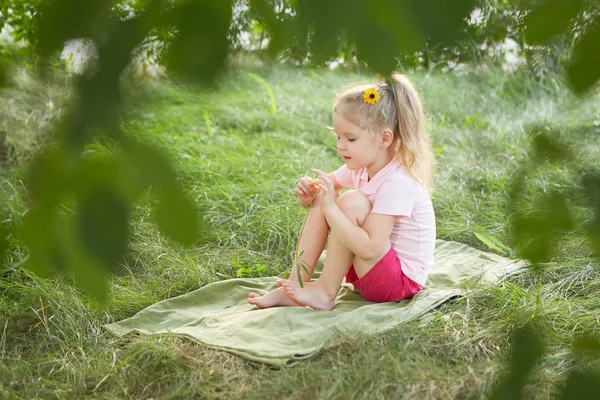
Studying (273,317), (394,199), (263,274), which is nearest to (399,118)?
(394,199)

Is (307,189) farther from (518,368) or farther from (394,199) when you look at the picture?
(518,368)

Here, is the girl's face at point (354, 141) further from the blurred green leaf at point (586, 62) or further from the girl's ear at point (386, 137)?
the blurred green leaf at point (586, 62)

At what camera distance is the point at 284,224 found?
3482 mm

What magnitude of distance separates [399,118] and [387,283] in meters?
0.59

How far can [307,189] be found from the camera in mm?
2508

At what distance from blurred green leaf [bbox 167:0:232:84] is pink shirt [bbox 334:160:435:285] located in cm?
172

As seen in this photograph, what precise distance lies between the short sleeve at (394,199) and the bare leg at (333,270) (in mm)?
50

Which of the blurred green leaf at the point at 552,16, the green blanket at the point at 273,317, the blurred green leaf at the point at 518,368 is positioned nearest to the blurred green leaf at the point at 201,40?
the blurred green leaf at the point at 552,16

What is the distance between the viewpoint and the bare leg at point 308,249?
2.54m

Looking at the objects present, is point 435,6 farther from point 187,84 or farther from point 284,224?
point 284,224

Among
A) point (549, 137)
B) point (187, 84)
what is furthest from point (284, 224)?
point (187, 84)

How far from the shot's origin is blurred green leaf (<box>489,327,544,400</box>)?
873mm

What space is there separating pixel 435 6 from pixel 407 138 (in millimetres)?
1778

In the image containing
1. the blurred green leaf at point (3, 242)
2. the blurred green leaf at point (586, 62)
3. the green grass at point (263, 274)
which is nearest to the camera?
the blurred green leaf at point (586, 62)
